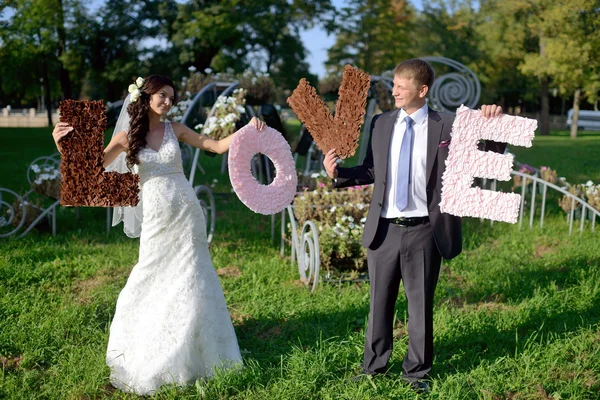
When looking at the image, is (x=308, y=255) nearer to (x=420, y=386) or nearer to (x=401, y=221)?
(x=420, y=386)

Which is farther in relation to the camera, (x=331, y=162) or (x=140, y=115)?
(x=140, y=115)

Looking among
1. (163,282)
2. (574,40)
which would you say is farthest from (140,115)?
(574,40)

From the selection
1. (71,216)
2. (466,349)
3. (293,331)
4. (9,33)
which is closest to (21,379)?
(293,331)

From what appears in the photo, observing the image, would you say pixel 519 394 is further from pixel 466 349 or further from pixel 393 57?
pixel 393 57

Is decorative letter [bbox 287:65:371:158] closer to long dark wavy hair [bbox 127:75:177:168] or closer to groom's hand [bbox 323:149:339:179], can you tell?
groom's hand [bbox 323:149:339:179]

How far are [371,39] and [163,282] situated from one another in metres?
29.1

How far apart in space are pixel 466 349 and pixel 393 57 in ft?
89.6

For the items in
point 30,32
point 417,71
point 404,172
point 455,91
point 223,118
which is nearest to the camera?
point 417,71

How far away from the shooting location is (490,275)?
6020 millimetres

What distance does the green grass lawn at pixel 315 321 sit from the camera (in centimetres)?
363

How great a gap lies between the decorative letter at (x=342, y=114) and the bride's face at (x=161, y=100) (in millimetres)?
769

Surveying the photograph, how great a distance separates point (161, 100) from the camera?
3.59m

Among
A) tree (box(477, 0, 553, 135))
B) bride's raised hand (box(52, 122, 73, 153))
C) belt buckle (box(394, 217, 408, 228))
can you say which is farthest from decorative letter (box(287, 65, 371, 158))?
tree (box(477, 0, 553, 135))

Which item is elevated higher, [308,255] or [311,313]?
[308,255]
